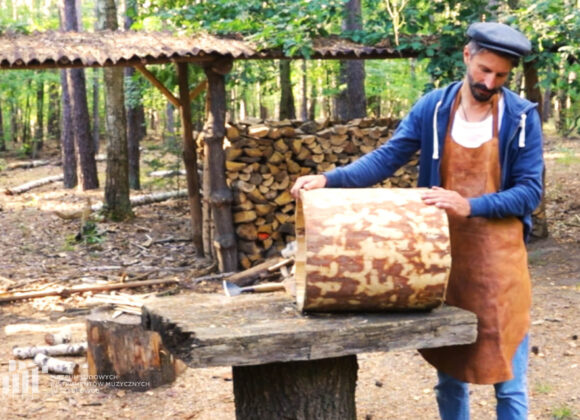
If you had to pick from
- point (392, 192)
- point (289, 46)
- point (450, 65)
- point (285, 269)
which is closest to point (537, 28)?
point (450, 65)

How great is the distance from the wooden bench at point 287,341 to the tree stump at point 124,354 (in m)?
2.18

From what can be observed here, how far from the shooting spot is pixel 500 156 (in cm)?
297

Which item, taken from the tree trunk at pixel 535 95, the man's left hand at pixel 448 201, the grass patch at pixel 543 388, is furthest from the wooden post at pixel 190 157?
the man's left hand at pixel 448 201

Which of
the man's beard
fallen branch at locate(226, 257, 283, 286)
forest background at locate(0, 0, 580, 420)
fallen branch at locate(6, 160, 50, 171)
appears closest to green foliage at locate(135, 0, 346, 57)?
forest background at locate(0, 0, 580, 420)

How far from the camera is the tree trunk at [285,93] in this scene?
13062 millimetres

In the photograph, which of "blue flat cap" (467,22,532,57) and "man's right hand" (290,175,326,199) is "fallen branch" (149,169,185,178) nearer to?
"man's right hand" (290,175,326,199)

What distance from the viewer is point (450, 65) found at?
29.9ft

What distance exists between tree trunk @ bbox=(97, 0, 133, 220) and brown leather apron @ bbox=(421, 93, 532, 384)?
9800mm

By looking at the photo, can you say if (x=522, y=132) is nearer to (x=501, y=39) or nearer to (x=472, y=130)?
(x=472, y=130)

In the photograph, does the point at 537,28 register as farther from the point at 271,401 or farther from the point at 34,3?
the point at 34,3

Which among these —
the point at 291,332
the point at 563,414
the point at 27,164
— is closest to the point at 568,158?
the point at 563,414

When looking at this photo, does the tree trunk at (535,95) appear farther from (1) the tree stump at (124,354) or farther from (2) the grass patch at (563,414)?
(1) the tree stump at (124,354)

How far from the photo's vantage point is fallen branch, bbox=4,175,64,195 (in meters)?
16.1

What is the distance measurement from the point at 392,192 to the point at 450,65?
262 inches
